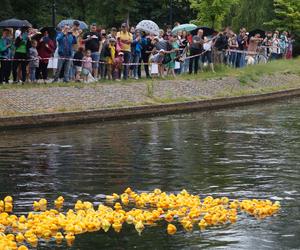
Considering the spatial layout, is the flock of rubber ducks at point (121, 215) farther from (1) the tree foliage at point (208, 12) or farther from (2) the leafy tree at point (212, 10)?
(2) the leafy tree at point (212, 10)

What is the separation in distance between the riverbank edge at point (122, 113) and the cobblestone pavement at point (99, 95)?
1.54ft

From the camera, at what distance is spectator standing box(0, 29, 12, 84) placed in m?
26.1

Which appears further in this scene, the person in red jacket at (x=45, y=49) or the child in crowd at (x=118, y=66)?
the child in crowd at (x=118, y=66)

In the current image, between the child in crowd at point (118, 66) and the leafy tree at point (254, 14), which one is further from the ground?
the leafy tree at point (254, 14)

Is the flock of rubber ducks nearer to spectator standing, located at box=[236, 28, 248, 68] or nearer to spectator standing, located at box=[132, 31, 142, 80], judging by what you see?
spectator standing, located at box=[132, 31, 142, 80]

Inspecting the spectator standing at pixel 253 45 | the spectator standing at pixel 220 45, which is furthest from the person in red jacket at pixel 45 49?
the spectator standing at pixel 253 45

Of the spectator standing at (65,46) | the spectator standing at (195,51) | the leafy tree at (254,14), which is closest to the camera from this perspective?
the spectator standing at (65,46)

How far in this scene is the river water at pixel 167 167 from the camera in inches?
442

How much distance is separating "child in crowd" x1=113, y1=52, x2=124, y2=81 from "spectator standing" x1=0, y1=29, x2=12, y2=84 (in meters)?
3.99

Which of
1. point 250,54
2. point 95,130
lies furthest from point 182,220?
point 250,54

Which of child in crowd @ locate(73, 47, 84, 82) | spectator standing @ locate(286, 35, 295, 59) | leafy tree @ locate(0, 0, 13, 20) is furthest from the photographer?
spectator standing @ locate(286, 35, 295, 59)

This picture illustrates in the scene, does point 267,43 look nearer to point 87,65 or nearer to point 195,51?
point 195,51

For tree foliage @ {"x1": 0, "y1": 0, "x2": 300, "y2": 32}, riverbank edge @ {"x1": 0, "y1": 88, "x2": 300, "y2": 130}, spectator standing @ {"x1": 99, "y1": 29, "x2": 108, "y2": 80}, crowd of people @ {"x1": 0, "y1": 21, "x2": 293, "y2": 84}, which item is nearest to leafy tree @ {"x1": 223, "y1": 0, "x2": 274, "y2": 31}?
tree foliage @ {"x1": 0, "y1": 0, "x2": 300, "y2": 32}

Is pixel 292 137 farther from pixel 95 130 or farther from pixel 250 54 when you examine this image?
pixel 250 54
